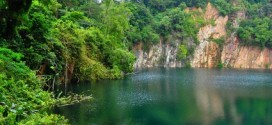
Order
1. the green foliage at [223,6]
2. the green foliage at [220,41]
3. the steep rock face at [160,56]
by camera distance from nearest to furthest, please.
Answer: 1. the steep rock face at [160,56]
2. the green foliage at [220,41]
3. the green foliage at [223,6]

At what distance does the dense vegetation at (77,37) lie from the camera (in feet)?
54.4

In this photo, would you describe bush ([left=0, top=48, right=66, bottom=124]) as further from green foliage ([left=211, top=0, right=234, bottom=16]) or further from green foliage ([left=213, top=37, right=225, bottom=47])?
green foliage ([left=211, top=0, right=234, bottom=16])

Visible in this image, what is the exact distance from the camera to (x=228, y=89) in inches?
1503

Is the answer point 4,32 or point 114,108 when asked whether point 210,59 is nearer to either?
point 114,108

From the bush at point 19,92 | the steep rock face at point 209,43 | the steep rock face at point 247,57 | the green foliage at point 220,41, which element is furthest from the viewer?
the steep rock face at point 247,57

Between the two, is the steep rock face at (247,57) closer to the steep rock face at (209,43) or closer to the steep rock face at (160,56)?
the steep rock face at (209,43)

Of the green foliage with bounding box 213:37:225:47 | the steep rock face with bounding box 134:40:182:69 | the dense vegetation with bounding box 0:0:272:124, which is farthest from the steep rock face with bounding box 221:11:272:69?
the steep rock face with bounding box 134:40:182:69

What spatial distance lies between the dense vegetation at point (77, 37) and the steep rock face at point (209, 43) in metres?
1.63

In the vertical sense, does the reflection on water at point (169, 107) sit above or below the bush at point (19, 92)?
below

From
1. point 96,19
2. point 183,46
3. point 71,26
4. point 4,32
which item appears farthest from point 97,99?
point 183,46

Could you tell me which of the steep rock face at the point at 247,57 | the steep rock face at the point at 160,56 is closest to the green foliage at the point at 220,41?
the steep rock face at the point at 247,57

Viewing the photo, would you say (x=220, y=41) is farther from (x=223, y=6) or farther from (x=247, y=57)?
(x=223, y=6)

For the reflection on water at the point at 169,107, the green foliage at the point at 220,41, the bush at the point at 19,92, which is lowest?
the reflection on water at the point at 169,107

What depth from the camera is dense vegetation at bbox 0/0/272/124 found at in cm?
1658
